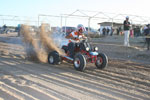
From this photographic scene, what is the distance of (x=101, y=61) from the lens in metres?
6.80

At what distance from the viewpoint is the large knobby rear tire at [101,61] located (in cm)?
669

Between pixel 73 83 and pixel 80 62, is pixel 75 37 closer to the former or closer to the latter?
pixel 80 62

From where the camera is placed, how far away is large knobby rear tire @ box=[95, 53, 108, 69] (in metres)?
6.69

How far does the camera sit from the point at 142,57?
992 centimetres

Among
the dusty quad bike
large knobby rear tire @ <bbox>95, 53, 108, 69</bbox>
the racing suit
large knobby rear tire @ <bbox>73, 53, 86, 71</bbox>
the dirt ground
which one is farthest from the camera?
the racing suit

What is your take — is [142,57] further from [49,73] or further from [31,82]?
Result: [31,82]

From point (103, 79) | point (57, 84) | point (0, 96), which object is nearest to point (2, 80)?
point (0, 96)

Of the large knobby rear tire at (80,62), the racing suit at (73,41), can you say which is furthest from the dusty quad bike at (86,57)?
the racing suit at (73,41)

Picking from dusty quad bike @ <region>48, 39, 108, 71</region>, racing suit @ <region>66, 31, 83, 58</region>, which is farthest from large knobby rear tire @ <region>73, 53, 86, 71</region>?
racing suit @ <region>66, 31, 83, 58</region>

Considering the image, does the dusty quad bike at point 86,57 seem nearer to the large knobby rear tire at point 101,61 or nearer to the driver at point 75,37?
the large knobby rear tire at point 101,61

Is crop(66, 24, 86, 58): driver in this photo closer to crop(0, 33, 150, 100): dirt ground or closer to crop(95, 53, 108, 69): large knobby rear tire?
crop(0, 33, 150, 100): dirt ground

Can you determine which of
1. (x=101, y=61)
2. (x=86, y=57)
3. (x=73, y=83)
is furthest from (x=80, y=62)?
(x=73, y=83)

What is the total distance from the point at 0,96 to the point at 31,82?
112 centimetres

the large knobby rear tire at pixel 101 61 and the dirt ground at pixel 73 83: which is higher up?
the large knobby rear tire at pixel 101 61
